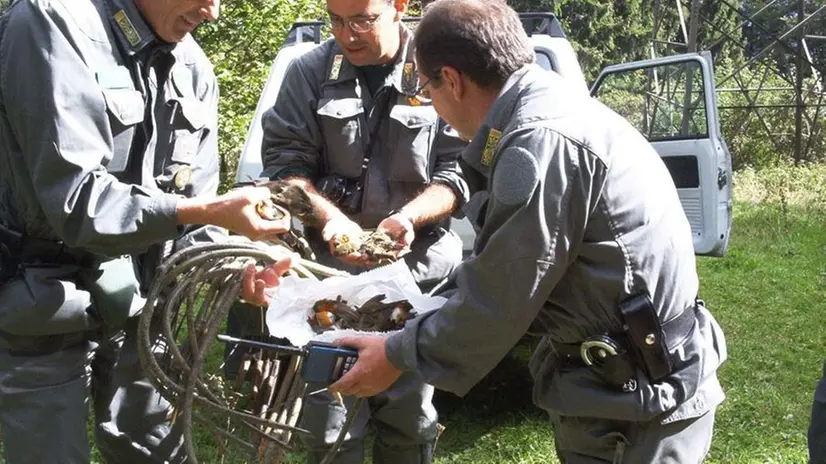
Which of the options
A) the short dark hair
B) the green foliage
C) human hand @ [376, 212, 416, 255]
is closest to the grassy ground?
human hand @ [376, 212, 416, 255]

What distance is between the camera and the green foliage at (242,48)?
1023cm

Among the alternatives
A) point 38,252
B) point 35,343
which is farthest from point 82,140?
point 35,343

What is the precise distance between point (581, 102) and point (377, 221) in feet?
4.84

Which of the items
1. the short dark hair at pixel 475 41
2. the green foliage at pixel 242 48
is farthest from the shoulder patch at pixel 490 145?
the green foliage at pixel 242 48

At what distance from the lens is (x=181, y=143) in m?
3.02

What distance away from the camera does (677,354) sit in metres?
2.27

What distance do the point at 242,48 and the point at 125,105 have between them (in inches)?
321

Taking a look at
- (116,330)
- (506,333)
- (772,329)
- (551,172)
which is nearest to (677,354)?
(506,333)

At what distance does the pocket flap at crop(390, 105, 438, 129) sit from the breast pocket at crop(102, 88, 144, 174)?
1013 mm

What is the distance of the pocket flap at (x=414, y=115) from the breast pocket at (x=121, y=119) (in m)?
1.01

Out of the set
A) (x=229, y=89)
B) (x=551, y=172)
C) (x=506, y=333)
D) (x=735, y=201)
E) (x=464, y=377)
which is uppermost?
(x=551, y=172)

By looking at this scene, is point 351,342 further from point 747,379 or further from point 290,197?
point 747,379

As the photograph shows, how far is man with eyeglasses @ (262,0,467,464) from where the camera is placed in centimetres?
346

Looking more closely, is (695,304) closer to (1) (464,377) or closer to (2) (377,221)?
(1) (464,377)
